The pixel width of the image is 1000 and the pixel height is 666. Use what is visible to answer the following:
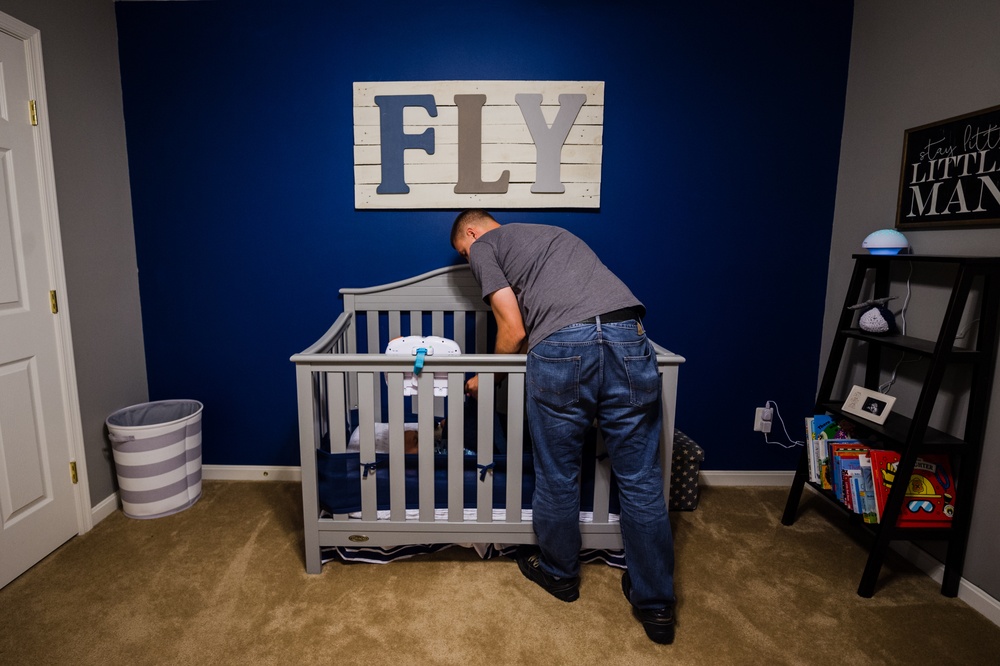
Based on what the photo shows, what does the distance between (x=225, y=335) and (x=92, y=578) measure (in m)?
1.10

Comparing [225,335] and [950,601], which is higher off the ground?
[225,335]

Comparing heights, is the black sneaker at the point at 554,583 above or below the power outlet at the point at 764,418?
below

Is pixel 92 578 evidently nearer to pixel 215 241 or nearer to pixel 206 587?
pixel 206 587

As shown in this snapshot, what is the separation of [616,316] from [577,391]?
0.83 ft

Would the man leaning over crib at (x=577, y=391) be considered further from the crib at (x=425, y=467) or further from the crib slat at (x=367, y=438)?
the crib slat at (x=367, y=438)

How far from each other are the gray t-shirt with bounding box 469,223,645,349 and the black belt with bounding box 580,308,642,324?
0.06ft

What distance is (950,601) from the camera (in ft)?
5.90

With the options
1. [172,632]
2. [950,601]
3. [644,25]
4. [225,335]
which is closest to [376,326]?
[225,335]

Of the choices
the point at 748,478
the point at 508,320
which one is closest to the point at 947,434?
the point at 748,478

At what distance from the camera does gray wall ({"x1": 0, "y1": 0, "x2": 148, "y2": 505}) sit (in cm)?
208

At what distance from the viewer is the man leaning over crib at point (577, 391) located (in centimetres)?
160

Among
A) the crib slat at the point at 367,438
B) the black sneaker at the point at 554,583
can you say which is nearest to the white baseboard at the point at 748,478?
the black sneaker at the point at 554,583

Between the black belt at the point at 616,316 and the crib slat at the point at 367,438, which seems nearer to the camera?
the black belt at the point at 616,316

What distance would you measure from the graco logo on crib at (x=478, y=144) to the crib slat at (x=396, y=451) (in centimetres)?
99
